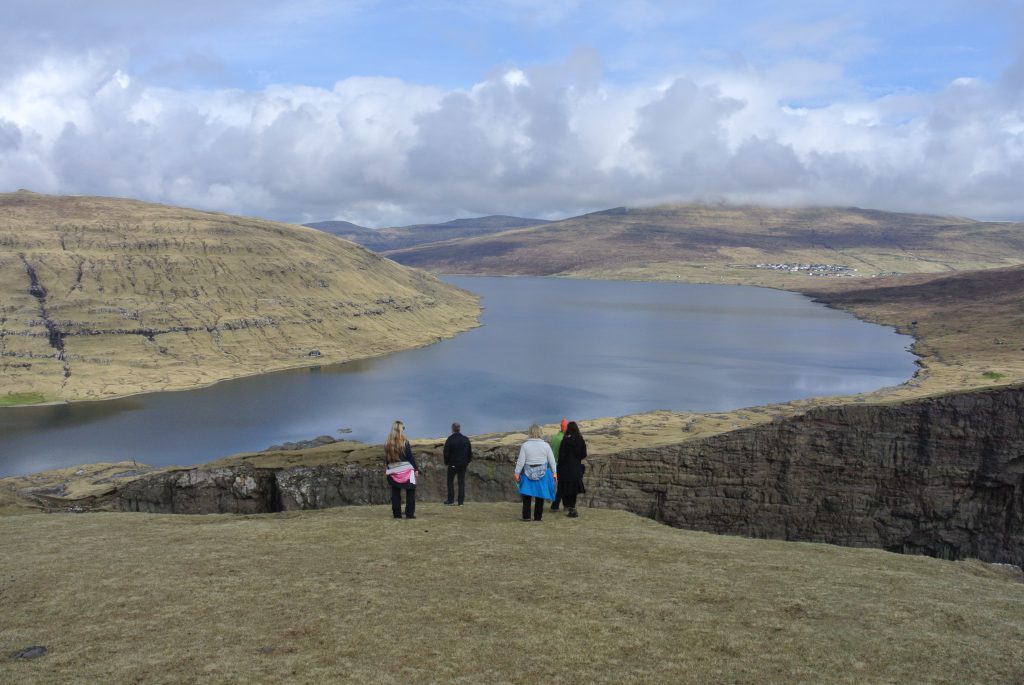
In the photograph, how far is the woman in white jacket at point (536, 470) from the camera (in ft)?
56.7

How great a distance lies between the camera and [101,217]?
5581 inches

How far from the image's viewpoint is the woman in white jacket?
17.3 meters

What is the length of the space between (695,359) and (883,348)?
38989mm

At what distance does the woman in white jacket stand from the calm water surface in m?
52.8

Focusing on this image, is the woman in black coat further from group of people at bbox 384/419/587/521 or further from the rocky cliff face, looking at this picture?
the rocky cliff face

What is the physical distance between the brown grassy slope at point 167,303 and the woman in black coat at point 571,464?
288 feet

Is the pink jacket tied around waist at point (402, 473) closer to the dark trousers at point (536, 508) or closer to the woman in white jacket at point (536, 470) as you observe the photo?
the woman in white jacket at point (536, 470)

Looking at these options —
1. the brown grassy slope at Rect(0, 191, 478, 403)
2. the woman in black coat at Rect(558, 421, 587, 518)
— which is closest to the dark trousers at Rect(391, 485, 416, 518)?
the woman in black coat at Rect(558, 421, 587, 518)

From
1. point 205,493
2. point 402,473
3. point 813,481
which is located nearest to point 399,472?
point 402,473

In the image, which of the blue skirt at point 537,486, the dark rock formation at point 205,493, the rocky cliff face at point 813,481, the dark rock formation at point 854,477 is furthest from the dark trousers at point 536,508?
the dark rock formation at point 205,493

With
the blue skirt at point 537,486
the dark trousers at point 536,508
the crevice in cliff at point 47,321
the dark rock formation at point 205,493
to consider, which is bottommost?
the dark rock formation at point 205,493

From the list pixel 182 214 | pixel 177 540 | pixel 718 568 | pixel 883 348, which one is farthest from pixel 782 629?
pixel 182 214

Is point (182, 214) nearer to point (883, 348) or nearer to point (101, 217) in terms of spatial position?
point (101, 217)

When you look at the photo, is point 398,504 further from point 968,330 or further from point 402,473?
point 968,330
